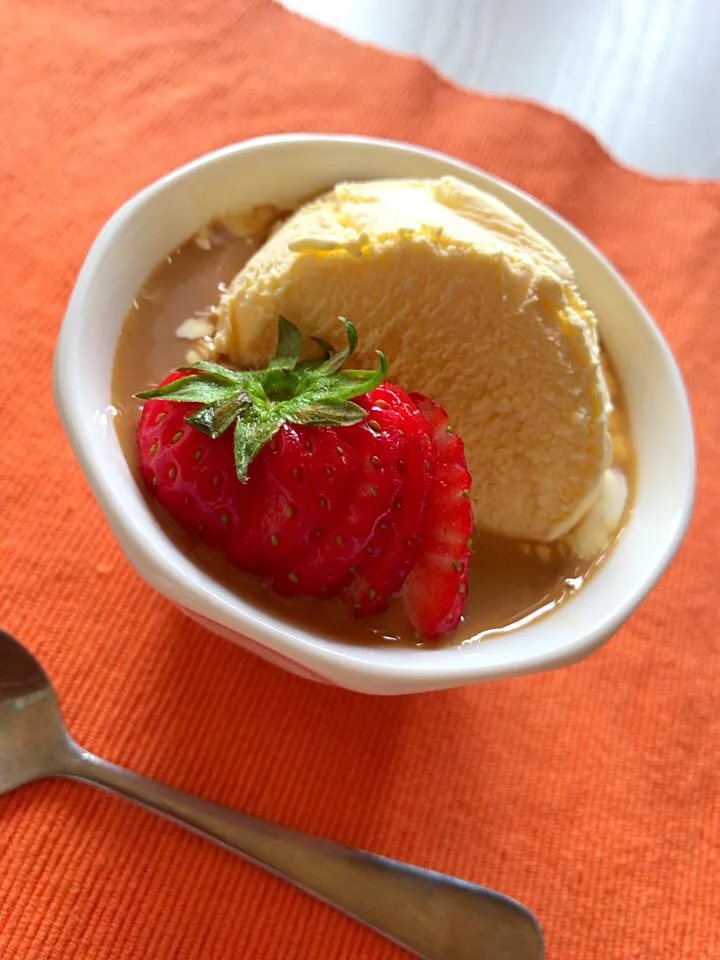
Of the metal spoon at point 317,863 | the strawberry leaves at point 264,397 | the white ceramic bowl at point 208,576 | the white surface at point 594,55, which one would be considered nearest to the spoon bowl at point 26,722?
the metal spoon at point 317,863

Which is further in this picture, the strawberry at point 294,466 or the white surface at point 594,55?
the white surface at point 594,55

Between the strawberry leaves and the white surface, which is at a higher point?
the white surface

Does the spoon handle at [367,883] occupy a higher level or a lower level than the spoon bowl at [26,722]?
lower

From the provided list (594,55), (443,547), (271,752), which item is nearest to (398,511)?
(443,547)

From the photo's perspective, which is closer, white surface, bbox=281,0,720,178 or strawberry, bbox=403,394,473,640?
strawberry, bbox=403,394,473,640

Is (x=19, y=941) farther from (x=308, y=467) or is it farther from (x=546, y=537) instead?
(x=546, y=537)

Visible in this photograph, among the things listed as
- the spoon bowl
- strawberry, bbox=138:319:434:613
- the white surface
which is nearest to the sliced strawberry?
strawberry, bbox=138:319:434:613

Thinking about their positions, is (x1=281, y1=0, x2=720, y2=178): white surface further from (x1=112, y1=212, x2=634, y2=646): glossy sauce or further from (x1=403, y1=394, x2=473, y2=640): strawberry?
(x1=403, y1=394, x2=473, y2=640): strawberry

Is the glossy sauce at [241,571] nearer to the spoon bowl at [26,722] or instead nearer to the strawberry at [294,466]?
the strawberry at [294,466]
